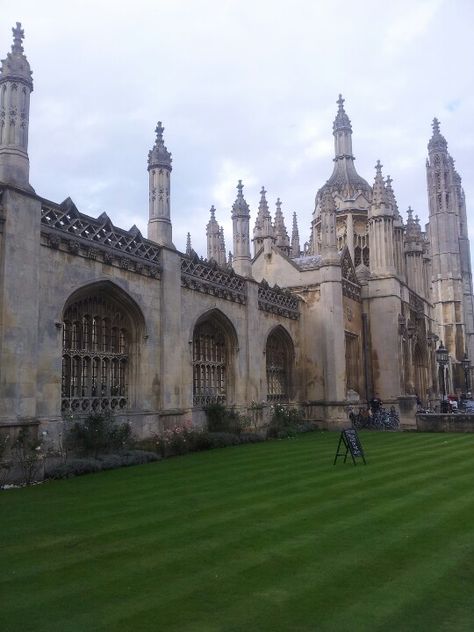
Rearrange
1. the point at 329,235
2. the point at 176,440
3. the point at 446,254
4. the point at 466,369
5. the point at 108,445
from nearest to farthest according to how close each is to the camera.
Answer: the point at 108,445 < the point at 176,440 < the point at 329,235 < the point at 466,369 < the point at 446,254

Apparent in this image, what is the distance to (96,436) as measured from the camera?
1357cm

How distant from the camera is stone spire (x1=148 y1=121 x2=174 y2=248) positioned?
17.6 meters

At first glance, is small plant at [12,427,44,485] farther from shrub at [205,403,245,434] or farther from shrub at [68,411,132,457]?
shrub at [205,403,245,434]

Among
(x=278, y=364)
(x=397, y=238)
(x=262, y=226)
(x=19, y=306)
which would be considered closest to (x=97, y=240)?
(x=19, y=306)

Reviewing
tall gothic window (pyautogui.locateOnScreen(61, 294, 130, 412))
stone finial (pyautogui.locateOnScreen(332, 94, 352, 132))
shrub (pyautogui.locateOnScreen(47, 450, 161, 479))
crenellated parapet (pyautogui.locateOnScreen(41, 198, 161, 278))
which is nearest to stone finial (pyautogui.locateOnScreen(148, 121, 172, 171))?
crenellated parapet (pyautogui.locateOnScreen(41, 198, 161, 278))

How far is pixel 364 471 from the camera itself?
11703mm

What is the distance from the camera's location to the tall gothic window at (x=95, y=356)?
1399 centimetres

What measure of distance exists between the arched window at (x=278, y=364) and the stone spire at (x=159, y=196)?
359 inches

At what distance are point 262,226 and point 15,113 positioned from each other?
19709mm

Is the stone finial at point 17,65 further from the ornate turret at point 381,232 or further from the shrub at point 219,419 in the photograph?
the ornate turret at point 381,232

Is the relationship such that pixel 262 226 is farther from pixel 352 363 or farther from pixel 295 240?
pixel 295 240

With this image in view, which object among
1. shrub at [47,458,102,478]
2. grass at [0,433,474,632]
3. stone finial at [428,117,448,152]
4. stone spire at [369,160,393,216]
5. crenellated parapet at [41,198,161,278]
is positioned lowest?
grass at [0,433,474,632]

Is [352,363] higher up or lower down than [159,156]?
lower down

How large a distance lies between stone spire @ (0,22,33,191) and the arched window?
1473 cm
